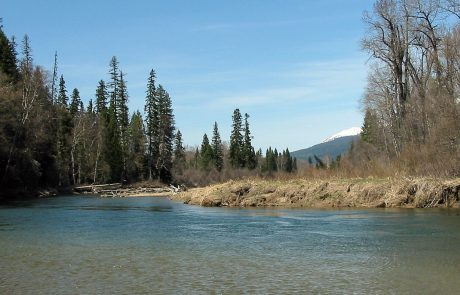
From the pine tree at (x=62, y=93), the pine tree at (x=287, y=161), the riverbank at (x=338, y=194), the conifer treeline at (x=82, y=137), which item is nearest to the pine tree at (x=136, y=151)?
the conifer treeline at (x=82, y=137)

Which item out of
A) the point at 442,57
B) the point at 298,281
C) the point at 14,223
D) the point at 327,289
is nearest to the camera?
the point at 327,289

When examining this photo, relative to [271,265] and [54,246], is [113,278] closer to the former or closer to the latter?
[271,265]

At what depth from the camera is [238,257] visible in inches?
563

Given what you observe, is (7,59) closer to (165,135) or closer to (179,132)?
(165,135)

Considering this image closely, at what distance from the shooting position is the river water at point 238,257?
10758 mm

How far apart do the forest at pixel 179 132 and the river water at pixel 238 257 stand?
44.5 feet

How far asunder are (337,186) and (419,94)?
1718cm

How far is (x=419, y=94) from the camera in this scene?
45.0m

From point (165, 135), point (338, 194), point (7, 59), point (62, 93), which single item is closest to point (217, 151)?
point (165, 135)

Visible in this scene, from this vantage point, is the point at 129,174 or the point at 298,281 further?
the point at 129,174

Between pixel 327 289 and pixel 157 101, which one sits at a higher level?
pixel 157 101

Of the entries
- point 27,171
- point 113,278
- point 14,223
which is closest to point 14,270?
point 113,278

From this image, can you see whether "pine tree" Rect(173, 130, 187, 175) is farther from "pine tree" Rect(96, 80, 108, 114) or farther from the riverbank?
the riverbank

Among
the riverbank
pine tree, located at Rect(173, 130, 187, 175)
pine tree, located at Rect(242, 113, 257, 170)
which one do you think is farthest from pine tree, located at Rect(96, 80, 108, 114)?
the riverbank
